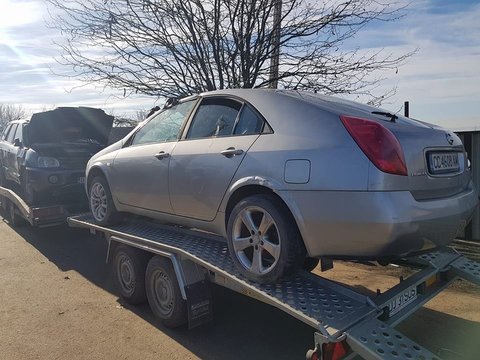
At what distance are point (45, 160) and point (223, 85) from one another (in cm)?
349

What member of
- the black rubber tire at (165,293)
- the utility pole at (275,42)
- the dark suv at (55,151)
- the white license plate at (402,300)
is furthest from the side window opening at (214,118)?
the dark suv at (55,151)

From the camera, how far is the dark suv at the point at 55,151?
311 inches

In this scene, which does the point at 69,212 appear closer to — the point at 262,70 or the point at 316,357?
the point at 262,70

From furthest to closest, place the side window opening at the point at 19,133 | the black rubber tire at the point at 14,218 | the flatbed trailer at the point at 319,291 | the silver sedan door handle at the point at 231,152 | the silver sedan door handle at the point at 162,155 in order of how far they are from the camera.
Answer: the black rubber tire at the point at 14,218, the side window opening at the point at 19,133, the silver sedan door handle at the point at 162,155, the silver sedan door handle at the point at 231,152, the flatbed trailer at the point at 319,291

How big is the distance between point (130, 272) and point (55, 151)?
4301 mm

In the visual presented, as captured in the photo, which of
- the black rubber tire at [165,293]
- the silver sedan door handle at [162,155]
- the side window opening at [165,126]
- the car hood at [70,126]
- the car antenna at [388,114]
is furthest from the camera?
the car hood at [70,126]

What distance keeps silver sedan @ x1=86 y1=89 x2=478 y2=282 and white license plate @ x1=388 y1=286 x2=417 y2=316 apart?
13.8 inches

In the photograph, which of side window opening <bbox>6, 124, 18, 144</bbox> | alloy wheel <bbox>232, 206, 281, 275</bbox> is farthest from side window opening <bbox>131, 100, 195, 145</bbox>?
side window opening <bbox>6, 124, 18, 144</bbox>

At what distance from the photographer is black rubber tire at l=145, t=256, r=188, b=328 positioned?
4.12 metres

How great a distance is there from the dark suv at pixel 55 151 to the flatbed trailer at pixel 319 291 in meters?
3.35

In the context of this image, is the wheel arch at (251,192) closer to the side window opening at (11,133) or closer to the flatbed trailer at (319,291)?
the flatbed trailer at (319,291)

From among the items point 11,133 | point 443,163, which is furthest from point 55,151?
point 443,163

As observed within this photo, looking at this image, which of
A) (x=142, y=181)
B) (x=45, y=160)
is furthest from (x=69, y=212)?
(x=142, y=181)

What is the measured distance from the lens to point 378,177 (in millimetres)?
A: 2812
